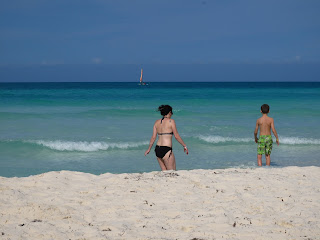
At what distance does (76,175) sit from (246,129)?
10.2 m

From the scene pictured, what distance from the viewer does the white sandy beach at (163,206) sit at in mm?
4051

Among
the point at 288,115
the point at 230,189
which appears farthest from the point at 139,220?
the point at 288,115

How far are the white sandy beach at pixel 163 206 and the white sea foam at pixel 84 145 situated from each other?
4.97m

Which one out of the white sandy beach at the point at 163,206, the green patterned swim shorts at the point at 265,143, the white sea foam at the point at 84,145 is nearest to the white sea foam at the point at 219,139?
the white sea foam at the point at 84,145

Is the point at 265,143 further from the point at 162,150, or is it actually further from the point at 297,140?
the point at 297,140

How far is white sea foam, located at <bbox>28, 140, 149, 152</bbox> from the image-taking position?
11.6m

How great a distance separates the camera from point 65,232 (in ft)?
13.3

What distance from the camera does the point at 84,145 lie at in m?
11.8

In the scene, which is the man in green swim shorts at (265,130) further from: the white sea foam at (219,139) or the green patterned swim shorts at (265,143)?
the white sea foam at (219,139)

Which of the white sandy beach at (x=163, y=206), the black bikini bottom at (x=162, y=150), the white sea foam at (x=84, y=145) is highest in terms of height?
the black bikini bottom at (x=162, y=150)

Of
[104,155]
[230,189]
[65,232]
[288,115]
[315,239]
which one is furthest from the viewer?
[288,115]

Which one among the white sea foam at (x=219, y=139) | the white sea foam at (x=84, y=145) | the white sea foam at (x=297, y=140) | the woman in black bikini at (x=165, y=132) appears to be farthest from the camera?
the white sea foam at (x=219, y=139)

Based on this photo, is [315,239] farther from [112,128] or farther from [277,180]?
[112,128]

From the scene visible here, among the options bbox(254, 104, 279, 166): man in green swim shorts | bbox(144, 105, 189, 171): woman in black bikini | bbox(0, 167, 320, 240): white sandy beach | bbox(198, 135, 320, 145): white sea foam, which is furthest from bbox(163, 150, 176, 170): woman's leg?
bbox(198, 135, 320, 145): white sea foam
